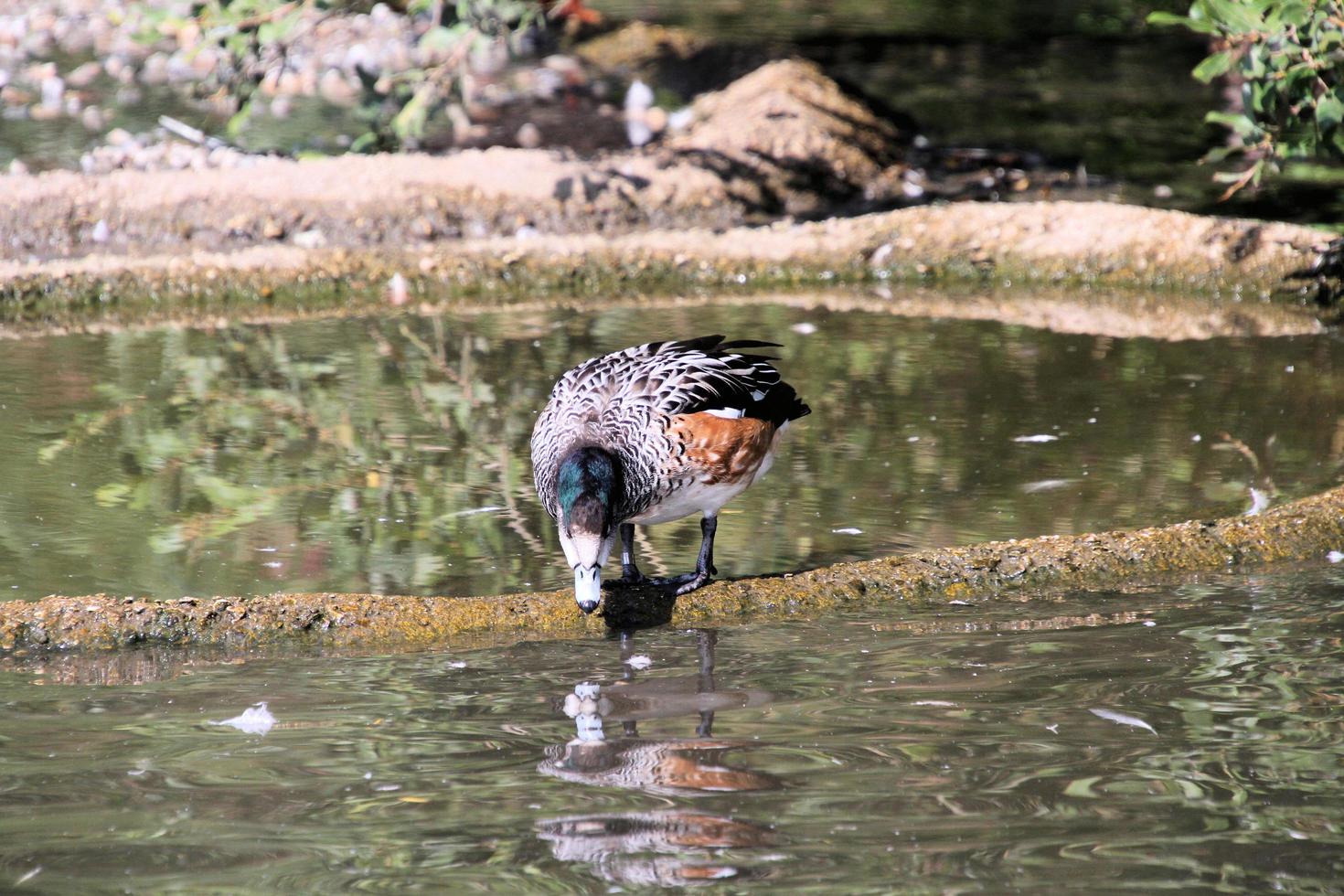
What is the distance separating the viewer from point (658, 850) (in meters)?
3.03

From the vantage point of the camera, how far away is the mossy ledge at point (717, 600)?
13.8 ft

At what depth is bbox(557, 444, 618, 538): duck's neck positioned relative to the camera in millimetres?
4066

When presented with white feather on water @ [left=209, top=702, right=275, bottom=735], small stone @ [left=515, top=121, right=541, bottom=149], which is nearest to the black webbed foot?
white feather on water @ [left=209, top=702, right=275, bottom=735]

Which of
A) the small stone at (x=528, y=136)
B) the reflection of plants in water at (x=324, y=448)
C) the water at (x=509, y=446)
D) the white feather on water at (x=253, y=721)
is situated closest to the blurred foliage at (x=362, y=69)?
the small stone at (x=528, y=136)

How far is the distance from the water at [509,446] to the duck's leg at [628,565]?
209 millimetres

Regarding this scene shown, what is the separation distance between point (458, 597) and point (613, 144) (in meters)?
7.50

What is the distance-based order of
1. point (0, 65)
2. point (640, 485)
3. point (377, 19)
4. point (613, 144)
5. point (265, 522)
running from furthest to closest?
point (377, 19) < point (0, 65) < point (613, 144) < point (265, 522) < point (640, 485)

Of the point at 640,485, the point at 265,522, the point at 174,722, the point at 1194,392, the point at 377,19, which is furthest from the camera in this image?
the point at 377,19

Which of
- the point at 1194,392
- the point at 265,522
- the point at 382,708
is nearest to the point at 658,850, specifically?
the point at 382,708

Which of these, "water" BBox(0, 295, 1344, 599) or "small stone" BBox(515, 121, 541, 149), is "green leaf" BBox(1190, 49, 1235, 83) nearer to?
"water" BBox(0, 295, 1344, 599)

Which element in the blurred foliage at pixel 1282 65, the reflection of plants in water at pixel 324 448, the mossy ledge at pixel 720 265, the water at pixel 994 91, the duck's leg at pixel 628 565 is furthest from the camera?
the water at pixel 994 91

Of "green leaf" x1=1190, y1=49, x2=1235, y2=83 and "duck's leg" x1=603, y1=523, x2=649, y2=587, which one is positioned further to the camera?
"green leaf" x1=1190, y1=49, x2=1235, y2=83

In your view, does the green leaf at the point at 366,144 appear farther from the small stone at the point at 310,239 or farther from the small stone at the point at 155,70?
the small stone at the point at 155,70

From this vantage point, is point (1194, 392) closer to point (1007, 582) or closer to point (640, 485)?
point (1007, 582)
